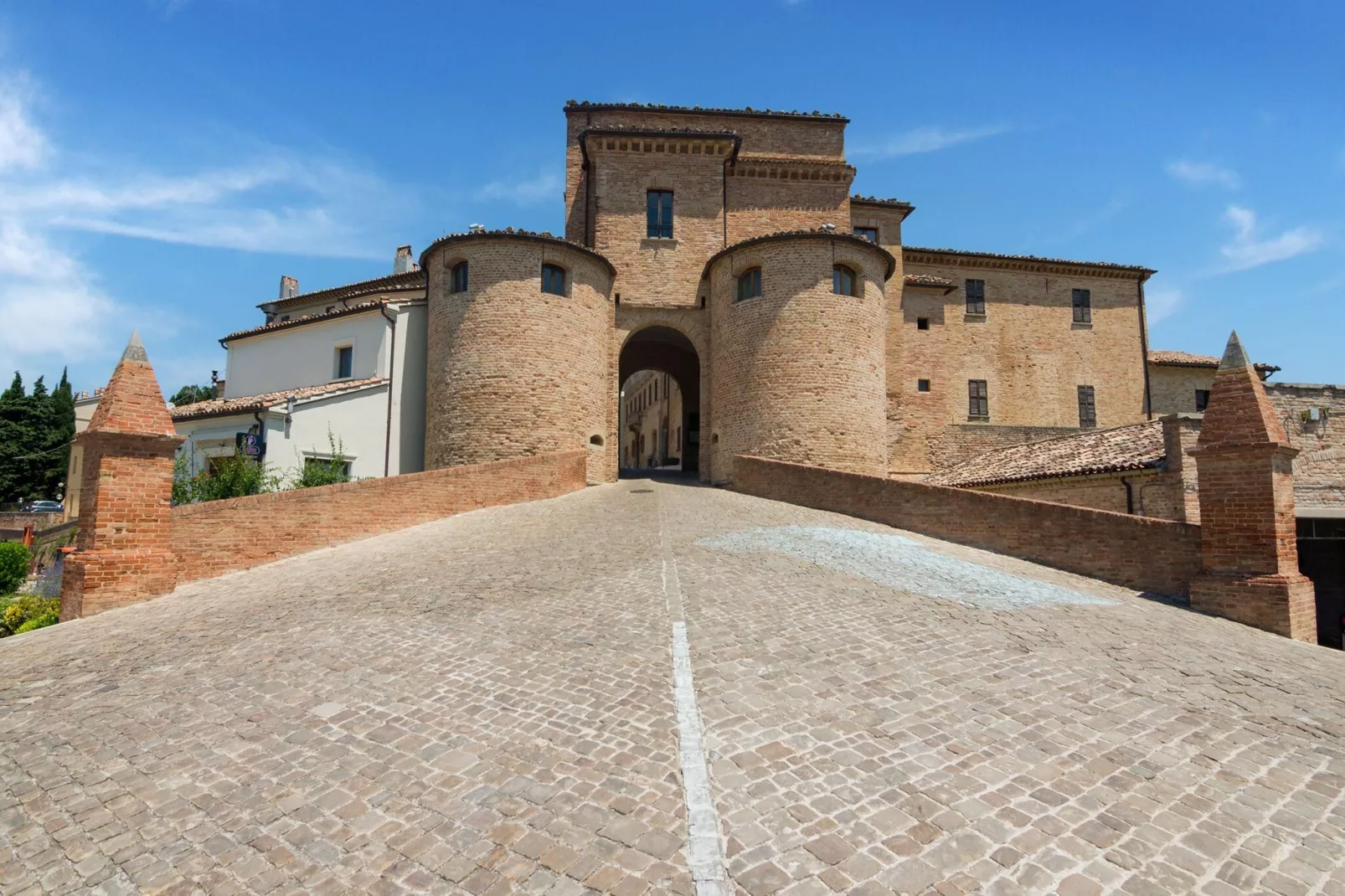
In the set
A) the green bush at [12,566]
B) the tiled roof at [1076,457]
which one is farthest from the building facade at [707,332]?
the green bush at [12,566]

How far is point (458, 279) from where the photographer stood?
19.9 meters

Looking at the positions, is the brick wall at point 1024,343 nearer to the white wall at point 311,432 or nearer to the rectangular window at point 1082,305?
the rectangular window at point 1082,305

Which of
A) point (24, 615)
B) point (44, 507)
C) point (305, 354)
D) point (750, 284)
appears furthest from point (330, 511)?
point (44, 507)

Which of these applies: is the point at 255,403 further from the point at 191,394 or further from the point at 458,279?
the point at 191,394

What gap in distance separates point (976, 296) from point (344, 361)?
2419cm

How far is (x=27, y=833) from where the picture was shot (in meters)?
3.63

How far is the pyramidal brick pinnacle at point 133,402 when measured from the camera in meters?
8.98

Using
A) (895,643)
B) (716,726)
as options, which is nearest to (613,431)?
(895,643)

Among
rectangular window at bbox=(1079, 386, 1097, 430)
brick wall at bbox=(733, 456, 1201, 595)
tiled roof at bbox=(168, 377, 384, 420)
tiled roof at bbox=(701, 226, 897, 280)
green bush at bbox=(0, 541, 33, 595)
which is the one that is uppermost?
tiled roof at bbox=(701, 226, 897, 280)

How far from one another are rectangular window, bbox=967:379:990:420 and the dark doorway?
13.2 metres

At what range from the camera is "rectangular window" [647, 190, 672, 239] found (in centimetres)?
2317

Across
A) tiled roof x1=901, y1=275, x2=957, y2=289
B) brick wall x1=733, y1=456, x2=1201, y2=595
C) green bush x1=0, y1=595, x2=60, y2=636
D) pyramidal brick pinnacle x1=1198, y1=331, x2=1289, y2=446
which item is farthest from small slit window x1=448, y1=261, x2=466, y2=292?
pyramidal brick pinnacle x1=1198, y1=331, x2=1289, y2=446

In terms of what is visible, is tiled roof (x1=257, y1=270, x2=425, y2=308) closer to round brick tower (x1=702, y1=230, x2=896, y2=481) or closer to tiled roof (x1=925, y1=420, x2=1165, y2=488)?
round brick tower (x1=702, y1=230, x2=896, y2=481)

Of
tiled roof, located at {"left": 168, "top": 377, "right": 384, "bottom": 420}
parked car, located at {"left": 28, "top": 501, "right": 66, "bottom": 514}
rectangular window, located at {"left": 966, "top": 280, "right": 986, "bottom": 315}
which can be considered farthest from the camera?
parked car, located at {"left": 28, "top": 501, "right": 66, "bottom": 514}
